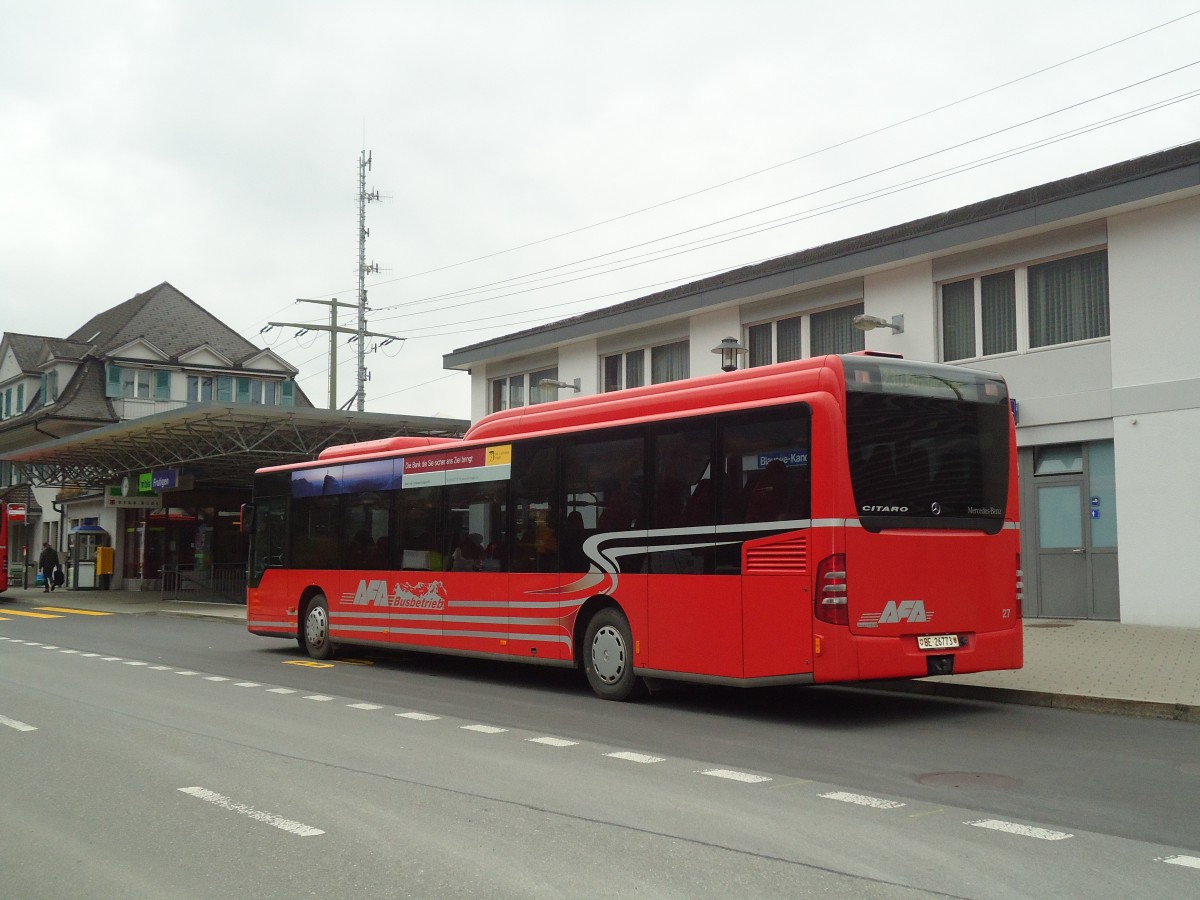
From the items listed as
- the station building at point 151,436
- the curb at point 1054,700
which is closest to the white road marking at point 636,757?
the curb at point 1054,700

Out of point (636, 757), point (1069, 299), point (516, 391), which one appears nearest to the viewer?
point (636, 757)

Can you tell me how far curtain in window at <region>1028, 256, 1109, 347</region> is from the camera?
19.0 m

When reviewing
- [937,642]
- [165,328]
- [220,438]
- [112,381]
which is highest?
[165,328]

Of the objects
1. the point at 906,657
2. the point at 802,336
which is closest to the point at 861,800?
the point at 906,657

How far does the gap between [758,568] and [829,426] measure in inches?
56.3

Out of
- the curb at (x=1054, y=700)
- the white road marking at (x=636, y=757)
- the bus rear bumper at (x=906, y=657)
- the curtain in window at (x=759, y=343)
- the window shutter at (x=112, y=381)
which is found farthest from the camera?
the window shutter at (x=112, y=381)

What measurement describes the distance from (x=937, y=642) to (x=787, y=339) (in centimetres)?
1423

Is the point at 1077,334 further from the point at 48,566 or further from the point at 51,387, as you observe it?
the point at 51,387

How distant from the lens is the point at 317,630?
693 inches

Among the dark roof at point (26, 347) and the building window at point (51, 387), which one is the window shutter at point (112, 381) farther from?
the dark roof at point (26, 347)

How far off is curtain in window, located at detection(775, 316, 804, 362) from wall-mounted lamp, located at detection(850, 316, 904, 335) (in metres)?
2.52

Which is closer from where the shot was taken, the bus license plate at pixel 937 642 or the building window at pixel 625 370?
the bus license plate at pixel 937 642

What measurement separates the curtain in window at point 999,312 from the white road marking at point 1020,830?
1489 cm

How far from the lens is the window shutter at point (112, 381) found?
177ft
